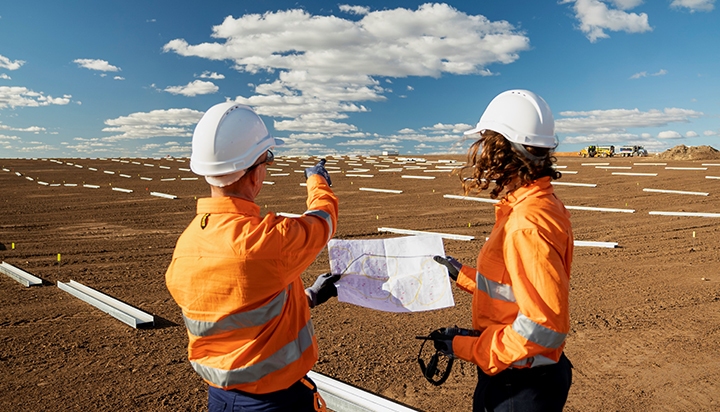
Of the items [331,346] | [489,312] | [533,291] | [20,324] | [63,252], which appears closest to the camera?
[533,291]

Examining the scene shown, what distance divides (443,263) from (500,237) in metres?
0.85

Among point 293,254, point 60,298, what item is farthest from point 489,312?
point 60,298

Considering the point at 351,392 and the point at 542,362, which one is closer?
the point at 542,362

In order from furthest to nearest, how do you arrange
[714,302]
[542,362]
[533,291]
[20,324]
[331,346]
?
[714,302] → [20,324] → [331,346] → [542,362] → [533,291]

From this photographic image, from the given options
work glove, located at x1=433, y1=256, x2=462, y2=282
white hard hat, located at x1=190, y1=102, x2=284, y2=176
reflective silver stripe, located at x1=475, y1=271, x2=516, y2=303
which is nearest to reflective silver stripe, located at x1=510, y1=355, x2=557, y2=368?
reflective silver stripe, located at x1=475, y1=271, x2=516, y2=303

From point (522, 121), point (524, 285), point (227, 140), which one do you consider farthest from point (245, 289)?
point (522, 121)

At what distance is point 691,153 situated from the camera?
42438 millimetres

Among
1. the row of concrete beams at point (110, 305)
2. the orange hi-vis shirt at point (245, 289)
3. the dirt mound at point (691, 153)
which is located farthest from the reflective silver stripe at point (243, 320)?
the dirt mound at point (691, 153)

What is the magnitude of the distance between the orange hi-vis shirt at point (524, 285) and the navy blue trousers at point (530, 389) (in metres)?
0.10

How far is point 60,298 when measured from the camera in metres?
6.55

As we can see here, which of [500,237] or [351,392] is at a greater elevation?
[500,237]

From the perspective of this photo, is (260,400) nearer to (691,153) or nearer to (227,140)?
(227,140)

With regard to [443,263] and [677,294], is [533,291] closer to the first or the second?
[443,263]

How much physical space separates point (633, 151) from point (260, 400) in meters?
66.2
